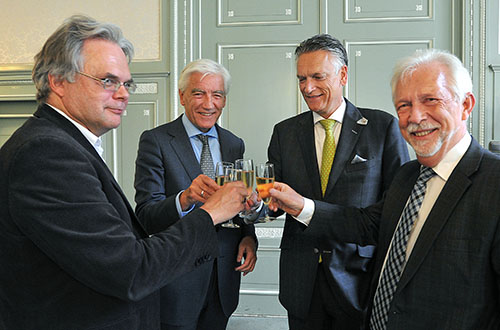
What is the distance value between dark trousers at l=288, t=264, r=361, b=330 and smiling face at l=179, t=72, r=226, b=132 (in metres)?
0.90

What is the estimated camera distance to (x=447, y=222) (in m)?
1.37

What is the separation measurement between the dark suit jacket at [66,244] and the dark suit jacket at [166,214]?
28.9 inches

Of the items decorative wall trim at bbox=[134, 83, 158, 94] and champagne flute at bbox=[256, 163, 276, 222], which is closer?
champagne flute at bbox=[256, 163, 276, 222]

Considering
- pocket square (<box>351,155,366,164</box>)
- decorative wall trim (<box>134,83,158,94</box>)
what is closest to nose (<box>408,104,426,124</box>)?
pocket square (<box>351,155,366,164</box>)

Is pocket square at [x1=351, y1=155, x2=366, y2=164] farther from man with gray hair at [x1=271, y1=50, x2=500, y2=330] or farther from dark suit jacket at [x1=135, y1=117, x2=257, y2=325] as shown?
dark suit jacket at [x1=135, y1=117, x2=257, y2=325]

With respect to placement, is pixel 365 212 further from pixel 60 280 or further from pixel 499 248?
pixel 60 280

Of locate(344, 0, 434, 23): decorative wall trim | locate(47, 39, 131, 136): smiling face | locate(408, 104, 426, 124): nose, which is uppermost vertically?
locate(344, 0, 434, 23): decorative wall trim

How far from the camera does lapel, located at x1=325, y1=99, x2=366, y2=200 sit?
204cm

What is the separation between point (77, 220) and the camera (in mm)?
1195

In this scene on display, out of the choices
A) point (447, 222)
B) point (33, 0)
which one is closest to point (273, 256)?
point (447, 222)

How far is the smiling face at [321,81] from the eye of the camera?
213cm

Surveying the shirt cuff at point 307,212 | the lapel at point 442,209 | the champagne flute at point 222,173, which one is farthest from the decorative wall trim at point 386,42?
the lapel at point 442,209

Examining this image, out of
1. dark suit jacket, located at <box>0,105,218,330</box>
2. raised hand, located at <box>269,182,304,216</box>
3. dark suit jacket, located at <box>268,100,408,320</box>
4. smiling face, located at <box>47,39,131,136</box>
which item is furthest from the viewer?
dark suit jacket, located at <box>268,100,408,320</box>

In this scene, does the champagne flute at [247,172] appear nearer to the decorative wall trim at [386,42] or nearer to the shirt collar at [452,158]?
the shirt collar at [452,158]
